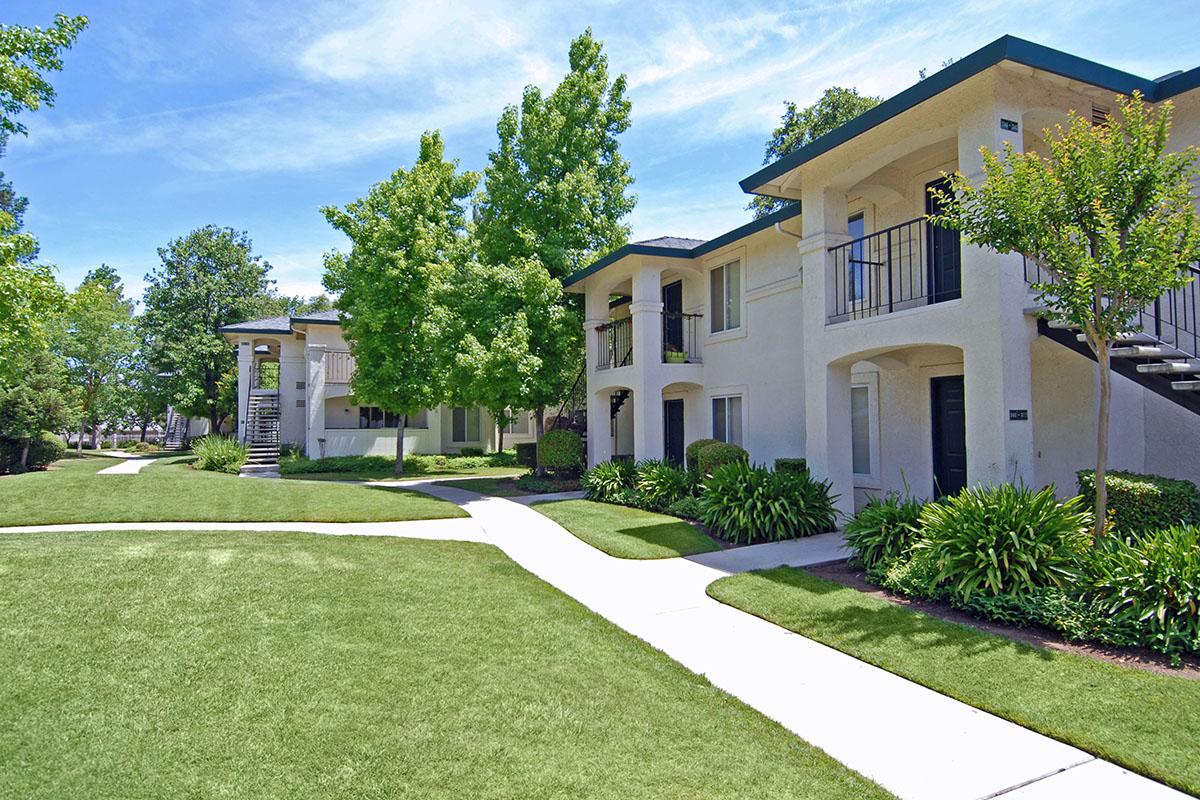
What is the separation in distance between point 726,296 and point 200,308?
32.1 meters

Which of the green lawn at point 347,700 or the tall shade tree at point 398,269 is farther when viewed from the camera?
the tall shade tree at point 398,269

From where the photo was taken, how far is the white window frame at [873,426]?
11.7 m

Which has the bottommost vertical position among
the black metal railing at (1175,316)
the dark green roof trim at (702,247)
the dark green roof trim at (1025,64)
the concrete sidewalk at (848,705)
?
the concrete sidewalk at (848,705)

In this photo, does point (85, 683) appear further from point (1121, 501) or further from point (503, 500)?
point (503, 500)

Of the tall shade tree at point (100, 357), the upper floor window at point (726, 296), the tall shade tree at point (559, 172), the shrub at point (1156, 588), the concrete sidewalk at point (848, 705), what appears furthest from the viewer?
the tall shade tree at point (100, 357)

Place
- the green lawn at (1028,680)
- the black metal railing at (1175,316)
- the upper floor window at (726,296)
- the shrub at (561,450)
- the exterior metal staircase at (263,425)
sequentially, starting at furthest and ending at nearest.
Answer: the exterior metal staircase at (263,425)
the shrub at (561,450)
the upper floor window at (726,296)
the black metal railing at (1175,316)
the green lawn at (1028,680)

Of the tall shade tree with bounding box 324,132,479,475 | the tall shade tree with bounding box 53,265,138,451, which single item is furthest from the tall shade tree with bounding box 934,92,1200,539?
the tall shade tree with bounding box 53,265,138,451

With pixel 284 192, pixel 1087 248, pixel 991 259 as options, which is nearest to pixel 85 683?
pixel 1087 248

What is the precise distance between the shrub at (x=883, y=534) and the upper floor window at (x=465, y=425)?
24.5 meters

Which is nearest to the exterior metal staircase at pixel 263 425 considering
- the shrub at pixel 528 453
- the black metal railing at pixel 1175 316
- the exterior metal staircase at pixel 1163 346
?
the shrub at pixel 528 453

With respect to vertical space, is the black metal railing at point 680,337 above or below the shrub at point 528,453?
above

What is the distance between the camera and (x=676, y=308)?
17.4 metres

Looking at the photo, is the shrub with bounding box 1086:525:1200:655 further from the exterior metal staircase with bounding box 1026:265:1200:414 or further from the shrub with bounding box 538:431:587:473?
the shrub with bounding box 538:431:587:473

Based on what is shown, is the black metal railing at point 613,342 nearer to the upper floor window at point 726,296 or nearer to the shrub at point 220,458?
the upper floor window at point 726,296
